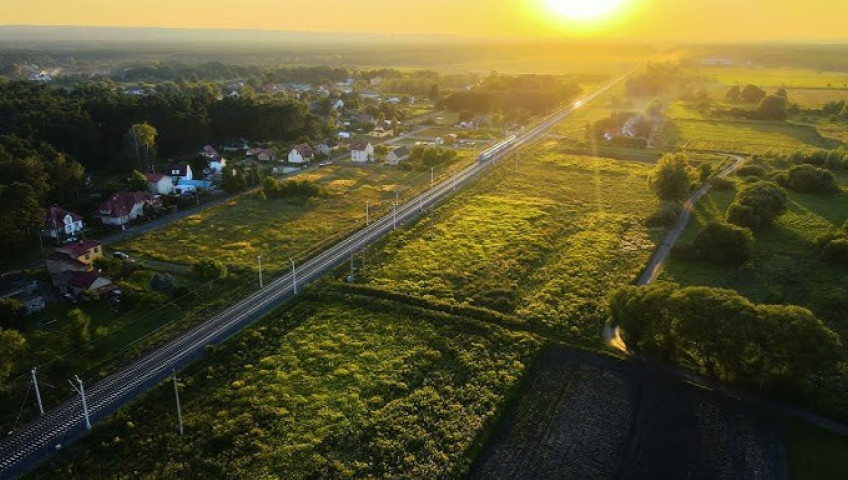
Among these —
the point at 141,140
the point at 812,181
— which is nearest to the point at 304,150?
the point at 141,140

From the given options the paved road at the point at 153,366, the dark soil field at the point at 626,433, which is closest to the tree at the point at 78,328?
the paved road at the point at 153,366

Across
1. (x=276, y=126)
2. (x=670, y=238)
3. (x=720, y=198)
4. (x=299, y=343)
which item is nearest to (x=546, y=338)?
(x=299, y=343)

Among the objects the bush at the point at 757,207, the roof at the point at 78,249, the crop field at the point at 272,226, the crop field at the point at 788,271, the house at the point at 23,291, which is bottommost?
the crop field at the point at 272,226

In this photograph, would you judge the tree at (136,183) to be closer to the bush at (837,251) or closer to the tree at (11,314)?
the tree at (11,314)

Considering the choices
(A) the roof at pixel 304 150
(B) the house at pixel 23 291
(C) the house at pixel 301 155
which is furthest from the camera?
(A) the roof at pixel 304 150

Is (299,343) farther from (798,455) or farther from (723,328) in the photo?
(798,455)

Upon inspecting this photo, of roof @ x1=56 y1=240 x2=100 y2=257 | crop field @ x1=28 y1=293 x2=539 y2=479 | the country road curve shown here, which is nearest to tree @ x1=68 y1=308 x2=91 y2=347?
crop field @ x1=28 y1=293 x2=539 y2=479
